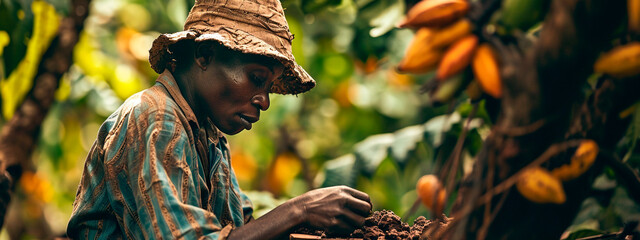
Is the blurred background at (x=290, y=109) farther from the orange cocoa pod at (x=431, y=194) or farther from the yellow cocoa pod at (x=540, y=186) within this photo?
the yellow cocoa pod at (x=540, y=186)

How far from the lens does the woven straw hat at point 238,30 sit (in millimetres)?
2688

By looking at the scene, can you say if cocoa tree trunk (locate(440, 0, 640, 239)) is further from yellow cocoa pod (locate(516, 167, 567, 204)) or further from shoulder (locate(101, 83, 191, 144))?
shoulder (locate(101, 83, 191, 144))

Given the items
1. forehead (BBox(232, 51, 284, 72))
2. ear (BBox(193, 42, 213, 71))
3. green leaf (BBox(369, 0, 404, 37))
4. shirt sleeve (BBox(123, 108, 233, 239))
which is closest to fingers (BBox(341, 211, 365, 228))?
shirt sleeve (BBox(123, 108, 233, 239))

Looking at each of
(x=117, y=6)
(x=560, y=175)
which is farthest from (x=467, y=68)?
(x=117, y=6)

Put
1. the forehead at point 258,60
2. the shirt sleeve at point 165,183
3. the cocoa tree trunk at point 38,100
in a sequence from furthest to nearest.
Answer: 1. the cocoa tree trunk at point 38,100
2. the forehead at point 258,60
3. the shirt sleeve at point 165,183

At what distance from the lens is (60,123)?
7.25 metres

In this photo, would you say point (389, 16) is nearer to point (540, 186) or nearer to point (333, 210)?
point (333, 210)

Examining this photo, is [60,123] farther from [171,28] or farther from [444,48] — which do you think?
[444,48]

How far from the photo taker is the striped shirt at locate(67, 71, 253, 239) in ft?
7.47

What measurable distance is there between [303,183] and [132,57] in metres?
2.27

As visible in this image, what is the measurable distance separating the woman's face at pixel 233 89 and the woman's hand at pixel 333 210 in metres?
0.49

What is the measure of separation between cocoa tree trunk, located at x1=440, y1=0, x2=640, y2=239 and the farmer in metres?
0.67

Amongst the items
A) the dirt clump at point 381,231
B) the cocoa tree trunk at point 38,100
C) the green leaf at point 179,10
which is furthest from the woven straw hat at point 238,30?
the cocoa tree trunk at point 38,100

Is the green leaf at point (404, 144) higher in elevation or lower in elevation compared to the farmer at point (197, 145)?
lower
